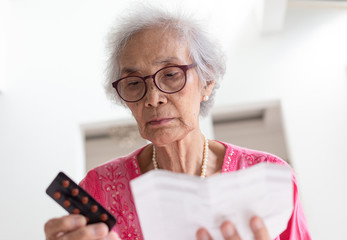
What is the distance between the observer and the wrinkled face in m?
1.27

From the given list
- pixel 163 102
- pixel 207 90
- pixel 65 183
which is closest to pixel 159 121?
pixel 163 102

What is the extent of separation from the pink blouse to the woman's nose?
1.04ft

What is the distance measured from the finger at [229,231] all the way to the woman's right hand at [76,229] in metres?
0.23

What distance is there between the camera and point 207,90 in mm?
1490

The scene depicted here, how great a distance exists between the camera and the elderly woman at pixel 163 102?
129 cm

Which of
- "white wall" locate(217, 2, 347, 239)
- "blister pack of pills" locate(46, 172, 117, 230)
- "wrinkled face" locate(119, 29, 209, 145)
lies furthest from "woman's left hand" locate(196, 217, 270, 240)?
"white wall" locate(217, 2, 347, 239)

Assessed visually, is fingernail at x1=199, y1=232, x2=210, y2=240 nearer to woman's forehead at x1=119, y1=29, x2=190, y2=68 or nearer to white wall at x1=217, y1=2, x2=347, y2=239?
woman's forehead at x1=119, y1=29, x2=190, y2=68

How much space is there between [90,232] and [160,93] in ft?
1.77

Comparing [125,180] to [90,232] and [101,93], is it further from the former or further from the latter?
[101,93]

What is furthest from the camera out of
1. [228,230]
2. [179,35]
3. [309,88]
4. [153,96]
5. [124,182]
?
[309,88]

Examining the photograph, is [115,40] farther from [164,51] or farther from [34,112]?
[34,112]

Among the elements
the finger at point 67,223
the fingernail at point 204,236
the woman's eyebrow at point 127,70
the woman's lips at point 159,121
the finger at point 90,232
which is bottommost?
the fingernail at point 204,236

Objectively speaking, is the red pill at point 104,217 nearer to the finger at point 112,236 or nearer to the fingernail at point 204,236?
the finger at point 112,236

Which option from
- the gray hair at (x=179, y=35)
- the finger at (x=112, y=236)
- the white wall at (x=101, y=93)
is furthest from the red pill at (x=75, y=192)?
the white wall at (x=101, y=93)
